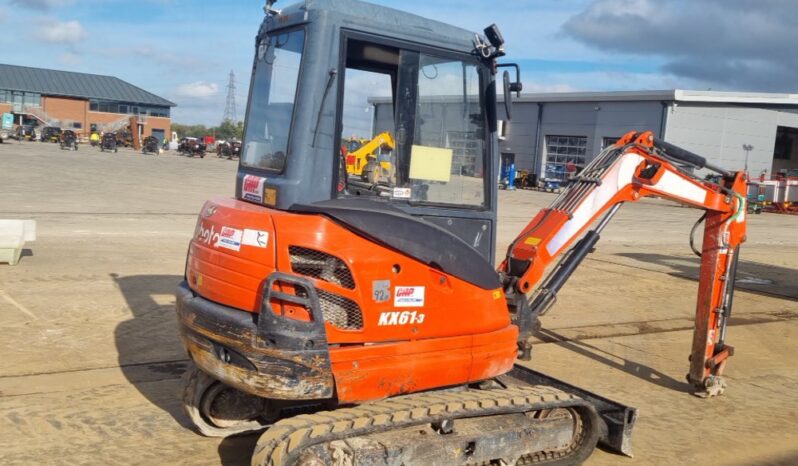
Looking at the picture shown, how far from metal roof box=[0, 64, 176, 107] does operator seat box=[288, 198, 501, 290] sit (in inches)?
3283

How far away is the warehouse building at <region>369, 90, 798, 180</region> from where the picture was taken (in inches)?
1698

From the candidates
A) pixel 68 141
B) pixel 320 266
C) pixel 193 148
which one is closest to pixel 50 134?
pixel 68 141

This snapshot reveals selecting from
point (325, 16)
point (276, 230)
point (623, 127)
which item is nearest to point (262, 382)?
point (276, 230)

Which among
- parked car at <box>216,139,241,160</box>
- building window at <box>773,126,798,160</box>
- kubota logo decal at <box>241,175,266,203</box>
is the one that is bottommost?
kubota logo decal at <box>241,175,266,203</box>

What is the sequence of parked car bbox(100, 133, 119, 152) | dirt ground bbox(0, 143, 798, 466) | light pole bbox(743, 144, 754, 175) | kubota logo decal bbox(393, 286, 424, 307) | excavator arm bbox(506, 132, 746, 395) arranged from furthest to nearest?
parked car bbox(100, 133, 119, 152) → light pole bbox(743, 144, 754, 175) → excavator arm bbox(506, 132, 746, 395) → dirt ground bbox(0, 143, 798, 466) → kubota logo decal bbox(393, 286, 424, 307)

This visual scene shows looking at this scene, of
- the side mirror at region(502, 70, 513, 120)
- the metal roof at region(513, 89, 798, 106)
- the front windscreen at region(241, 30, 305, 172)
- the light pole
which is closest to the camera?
the front windscreen at region(241, 30, 305, 172)

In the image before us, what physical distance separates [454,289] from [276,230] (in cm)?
113

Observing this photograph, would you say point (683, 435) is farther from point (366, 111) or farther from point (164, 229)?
point (164, 229)

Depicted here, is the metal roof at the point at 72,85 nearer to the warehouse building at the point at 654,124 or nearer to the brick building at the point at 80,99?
the brick building at the point at 80,99

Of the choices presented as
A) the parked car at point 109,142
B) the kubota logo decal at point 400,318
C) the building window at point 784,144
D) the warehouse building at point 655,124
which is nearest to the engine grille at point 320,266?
the kubota logo decal at point 400,318

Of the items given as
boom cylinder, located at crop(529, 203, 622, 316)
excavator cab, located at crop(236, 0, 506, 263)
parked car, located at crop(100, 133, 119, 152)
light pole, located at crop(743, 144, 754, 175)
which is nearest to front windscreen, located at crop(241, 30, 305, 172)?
excavator cab, located at crop(236, 0, 506, 263)

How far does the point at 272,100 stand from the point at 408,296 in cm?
153

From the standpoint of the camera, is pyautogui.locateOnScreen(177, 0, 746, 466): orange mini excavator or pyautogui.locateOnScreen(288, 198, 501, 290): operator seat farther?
pyautogui.locateOnScreen(288, 198, 501, 290): operator seat

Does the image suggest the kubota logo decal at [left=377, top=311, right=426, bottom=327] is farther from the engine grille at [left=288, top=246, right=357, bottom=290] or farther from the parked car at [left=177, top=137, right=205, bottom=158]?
the parked car at [left=177, top=137, right=205, bottom=158]
